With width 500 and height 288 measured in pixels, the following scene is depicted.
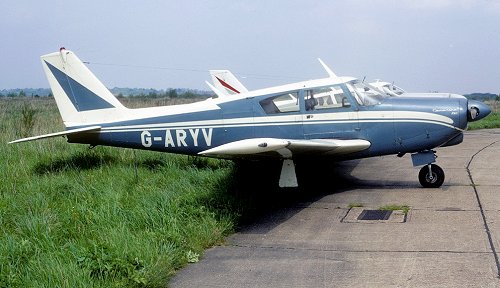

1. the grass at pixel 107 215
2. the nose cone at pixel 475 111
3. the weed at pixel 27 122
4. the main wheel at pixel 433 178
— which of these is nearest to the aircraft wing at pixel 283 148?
the grass at pixel 107 215

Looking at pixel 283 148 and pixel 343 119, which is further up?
pixel 343 119

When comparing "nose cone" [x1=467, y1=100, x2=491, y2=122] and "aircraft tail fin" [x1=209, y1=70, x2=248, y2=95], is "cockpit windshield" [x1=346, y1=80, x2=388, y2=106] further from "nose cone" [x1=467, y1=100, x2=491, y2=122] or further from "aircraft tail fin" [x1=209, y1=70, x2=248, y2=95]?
"aircraft tail fin" [x1=209, y1=70, x2=248, y2=95]

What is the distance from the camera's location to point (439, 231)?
21.6 ft

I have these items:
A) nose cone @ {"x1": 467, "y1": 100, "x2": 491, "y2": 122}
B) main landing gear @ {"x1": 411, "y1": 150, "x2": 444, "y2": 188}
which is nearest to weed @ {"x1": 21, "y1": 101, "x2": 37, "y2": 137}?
main landing gear @ {"x1": 411, "y1": 150, "x2": 444, "y2": 188}

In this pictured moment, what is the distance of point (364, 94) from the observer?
30.0 feet

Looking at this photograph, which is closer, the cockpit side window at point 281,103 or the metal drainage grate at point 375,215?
the metal drainage grate at point 375,215

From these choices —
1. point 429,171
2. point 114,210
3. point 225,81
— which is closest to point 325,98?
point 429,171

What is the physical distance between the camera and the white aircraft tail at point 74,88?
10.8m

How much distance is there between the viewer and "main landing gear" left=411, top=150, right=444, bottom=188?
902 cm

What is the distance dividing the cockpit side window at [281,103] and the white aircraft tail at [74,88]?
10.4 ft

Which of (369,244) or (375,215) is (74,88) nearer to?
(375,215)

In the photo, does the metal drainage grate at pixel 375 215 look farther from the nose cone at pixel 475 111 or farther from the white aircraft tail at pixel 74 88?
the white aircraft tail at pixel 74 88

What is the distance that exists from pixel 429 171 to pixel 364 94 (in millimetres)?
1545

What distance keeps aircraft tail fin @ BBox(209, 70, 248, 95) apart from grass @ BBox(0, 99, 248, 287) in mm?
8887
